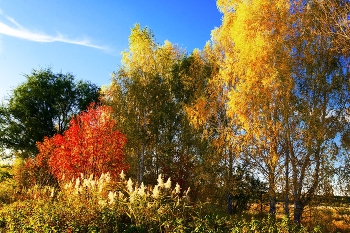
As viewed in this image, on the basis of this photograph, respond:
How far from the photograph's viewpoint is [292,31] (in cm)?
1276

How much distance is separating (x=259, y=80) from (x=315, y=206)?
16.8 ft

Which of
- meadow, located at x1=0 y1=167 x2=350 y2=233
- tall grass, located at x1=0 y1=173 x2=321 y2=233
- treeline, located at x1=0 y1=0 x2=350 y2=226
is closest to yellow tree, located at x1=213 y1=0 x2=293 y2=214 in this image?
treeline, located at x1=0 y1=0 x2=350 y2=226

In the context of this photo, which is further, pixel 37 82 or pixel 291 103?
pixel 37 82

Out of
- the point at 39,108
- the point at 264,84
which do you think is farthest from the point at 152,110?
the point at 39,108

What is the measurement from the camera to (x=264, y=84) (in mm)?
11875

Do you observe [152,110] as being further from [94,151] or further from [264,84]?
[264,84]

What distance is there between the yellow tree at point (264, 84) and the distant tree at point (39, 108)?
18.6 m

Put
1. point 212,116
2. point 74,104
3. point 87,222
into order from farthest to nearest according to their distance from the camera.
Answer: point 74,104, point 212,116, point 87,222

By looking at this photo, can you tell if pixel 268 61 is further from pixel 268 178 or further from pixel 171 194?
pixel 171 194

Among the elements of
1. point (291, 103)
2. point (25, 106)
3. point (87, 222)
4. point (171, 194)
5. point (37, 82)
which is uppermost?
point (37, 82)

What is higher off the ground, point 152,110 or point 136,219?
point 152,110

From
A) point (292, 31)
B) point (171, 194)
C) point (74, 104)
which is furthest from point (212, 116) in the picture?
point (74, 104)

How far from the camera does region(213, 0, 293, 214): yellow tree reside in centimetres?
1193

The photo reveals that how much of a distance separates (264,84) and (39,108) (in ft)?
72.8
